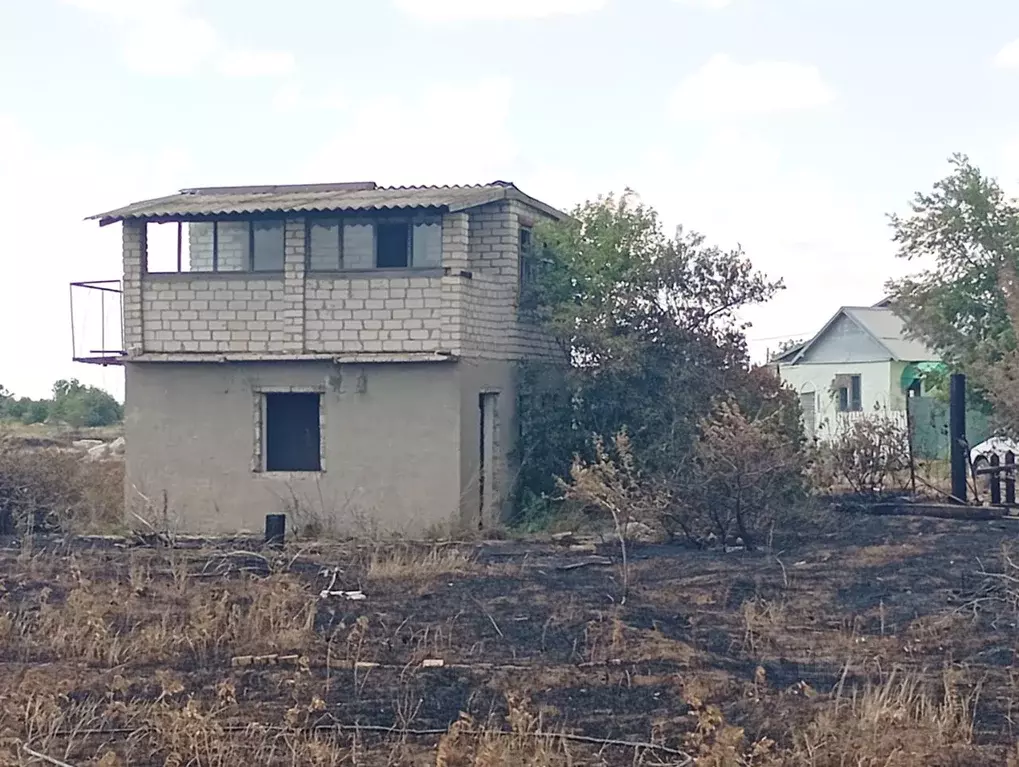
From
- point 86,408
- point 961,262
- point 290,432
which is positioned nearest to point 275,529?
point 290,432

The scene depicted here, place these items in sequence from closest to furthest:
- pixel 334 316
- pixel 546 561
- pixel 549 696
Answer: pixel 549 696, pixel 546 561, pixel 334 316

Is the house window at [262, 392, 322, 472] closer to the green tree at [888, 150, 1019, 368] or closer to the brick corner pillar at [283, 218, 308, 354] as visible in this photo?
the brick corner pillar at [283, 218, 308, 354]

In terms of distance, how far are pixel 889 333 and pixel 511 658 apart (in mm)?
33297

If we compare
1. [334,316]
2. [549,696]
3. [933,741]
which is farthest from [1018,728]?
[334,316]

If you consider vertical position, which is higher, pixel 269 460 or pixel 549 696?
pixel 269 460

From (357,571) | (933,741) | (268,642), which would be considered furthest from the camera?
(357,571)

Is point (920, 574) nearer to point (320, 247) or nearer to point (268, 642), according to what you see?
point (268, 642)

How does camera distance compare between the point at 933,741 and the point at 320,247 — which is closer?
the point at 933,741

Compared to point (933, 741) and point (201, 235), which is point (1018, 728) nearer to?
point (933, 741)

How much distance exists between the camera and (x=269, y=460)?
63.2 ft

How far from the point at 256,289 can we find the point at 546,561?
627 cm

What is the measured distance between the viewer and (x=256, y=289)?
62.3 ft

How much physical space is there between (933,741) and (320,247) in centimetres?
1322

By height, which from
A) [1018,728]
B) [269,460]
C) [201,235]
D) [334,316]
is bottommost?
[1018,728]
